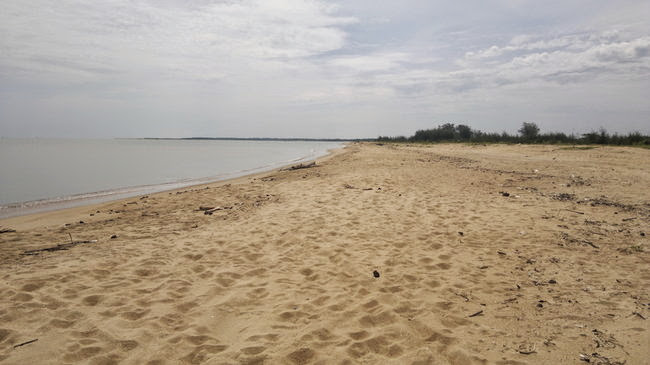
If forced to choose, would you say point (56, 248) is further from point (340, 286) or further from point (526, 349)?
point (526, 349)

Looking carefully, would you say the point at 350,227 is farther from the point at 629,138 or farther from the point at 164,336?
the point at 629,138

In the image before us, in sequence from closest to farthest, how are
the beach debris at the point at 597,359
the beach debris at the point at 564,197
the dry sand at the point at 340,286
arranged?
the beach debris at the point at 597,359 → the dry sand at the point at 340,286 → the beach debris at the point at 564,197

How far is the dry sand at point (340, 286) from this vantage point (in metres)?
2.72

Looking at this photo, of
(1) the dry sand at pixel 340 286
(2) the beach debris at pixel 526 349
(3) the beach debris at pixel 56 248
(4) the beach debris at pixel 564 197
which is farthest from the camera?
(4) the beach debris at pixel 564 197

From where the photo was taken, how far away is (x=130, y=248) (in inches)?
203

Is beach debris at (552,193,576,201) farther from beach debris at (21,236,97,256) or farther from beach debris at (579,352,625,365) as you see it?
beach debris at (21,236,97,256)

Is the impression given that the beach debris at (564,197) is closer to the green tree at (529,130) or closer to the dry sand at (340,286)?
the dry sand at (340,286)

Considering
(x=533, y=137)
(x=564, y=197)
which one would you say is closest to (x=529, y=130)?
(x=533, y=137)

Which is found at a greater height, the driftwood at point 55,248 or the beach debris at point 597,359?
the driftwood at point 55,248

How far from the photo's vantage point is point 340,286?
3936 mm

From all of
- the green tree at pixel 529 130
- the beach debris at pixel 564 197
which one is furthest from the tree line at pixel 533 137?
the beach debris at pixel 564 197

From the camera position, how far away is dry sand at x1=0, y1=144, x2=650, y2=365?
2.72 m

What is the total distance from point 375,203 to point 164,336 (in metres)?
5.80

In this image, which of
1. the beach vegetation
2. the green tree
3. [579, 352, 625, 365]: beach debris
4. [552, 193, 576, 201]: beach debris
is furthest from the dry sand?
the green tree
